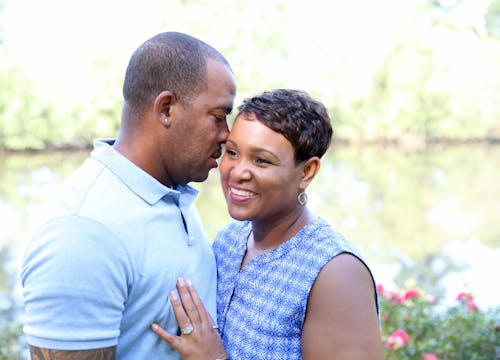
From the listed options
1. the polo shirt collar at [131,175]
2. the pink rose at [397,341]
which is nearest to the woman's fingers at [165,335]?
the polo shirt collar at [131,175]

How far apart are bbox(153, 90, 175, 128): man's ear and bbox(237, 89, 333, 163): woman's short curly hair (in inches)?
10.0

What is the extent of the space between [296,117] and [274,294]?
562mm

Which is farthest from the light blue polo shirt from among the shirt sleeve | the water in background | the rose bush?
the rose bush

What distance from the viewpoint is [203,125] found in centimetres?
189

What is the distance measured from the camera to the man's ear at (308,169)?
6.41 feet

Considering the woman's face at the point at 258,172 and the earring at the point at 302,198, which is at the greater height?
the woman's face at the point at 258,172

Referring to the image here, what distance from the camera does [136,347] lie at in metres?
1.73

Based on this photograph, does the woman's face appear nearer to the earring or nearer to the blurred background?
the earring

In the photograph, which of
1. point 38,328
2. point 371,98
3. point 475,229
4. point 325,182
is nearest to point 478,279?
point 475,229

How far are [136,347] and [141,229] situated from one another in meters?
0.35

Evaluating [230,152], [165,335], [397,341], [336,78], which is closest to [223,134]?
[230,152]

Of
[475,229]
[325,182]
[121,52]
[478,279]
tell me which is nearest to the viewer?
[478,279]

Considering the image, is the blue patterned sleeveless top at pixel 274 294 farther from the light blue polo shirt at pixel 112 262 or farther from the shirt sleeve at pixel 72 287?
the shirt sleeve at pixel 72 287

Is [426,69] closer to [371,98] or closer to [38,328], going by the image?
[371,98]
